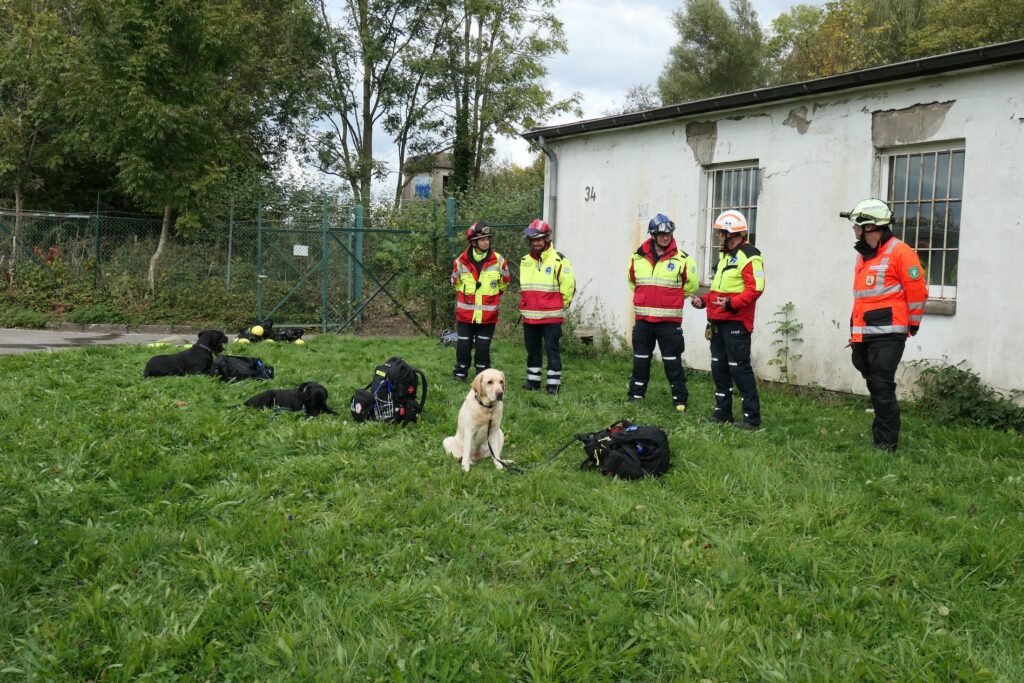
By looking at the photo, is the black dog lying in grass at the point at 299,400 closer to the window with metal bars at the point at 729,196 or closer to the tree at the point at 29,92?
the window with metal bars at the point at 729,196

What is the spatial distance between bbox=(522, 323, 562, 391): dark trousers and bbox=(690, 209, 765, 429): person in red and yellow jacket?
1.83 meters

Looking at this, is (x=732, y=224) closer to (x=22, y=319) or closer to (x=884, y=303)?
(x=884, y=303)

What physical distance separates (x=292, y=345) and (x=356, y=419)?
5467 mm

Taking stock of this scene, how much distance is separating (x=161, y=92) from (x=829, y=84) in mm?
13142

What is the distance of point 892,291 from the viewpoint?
6184 mm

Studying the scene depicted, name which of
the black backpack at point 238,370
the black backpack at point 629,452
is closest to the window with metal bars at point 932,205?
the black backpack at point 629,452

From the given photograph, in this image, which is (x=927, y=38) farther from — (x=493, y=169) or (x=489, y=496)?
(x=489, y=496)

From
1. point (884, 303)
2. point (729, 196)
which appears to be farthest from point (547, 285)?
point (884, 303)

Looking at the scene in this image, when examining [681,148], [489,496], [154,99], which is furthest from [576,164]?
[154,99]

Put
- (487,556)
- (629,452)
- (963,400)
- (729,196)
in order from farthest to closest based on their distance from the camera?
(729,196) < (963,400) < (629,452) < (487,556)

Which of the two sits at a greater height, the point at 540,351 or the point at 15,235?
the point at 15,235

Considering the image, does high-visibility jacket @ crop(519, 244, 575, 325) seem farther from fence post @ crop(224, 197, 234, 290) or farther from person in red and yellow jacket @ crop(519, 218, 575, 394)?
fence post @ crop(224, 197, 234, 290)

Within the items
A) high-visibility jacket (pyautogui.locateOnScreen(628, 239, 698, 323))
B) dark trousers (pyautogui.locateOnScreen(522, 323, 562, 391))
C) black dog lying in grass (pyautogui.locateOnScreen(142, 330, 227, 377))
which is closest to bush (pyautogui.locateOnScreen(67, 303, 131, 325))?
black dog lying in grass (pyautogui.locateOnScreen(142, 330, 227, 377))

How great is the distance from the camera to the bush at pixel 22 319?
16234 millimetres
